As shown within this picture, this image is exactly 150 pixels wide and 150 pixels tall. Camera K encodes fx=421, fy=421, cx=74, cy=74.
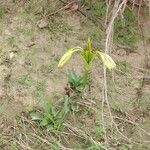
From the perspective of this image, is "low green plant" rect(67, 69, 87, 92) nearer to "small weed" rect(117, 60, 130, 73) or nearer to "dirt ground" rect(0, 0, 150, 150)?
"dirt ground" rect(0, 0, 150, 150)

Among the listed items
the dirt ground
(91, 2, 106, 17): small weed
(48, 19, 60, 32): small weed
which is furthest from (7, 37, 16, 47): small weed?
(91, 2, 106, 17): small weed

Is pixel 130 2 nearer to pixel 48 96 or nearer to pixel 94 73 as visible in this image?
pixel 94 73

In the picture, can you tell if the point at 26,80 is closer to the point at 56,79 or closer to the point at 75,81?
the point at 56,79

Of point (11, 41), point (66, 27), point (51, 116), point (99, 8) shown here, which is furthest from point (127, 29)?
point (51, 116)

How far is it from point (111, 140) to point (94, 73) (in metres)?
0.50

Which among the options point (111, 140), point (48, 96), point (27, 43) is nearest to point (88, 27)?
point (27, 43)

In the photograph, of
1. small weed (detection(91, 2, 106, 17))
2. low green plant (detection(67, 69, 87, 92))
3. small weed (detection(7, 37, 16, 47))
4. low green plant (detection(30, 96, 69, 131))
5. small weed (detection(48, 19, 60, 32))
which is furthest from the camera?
small weed (detection(91, 2, 106, 17))

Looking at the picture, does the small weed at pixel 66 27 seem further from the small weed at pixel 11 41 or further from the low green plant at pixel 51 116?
the low green plant at pixel 51 116

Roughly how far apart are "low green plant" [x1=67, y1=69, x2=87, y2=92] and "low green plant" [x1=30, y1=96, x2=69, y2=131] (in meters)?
0.13

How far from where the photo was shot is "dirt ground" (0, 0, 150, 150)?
7.77 ft

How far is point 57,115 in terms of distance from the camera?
2.37 meters

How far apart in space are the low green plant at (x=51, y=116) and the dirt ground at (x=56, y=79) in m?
0.04

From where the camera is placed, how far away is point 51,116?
2.35 metres

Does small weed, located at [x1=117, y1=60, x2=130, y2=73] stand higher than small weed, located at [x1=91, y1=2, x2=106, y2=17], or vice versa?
small weed, located at [x1=91, y1=2, x2=106, y2=17]
